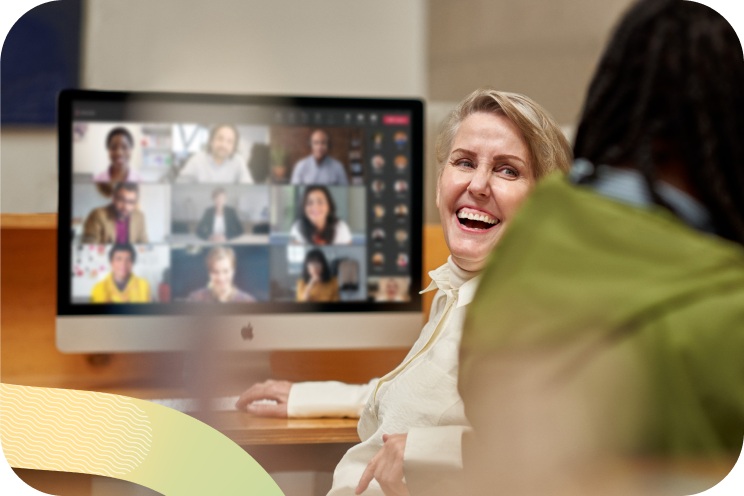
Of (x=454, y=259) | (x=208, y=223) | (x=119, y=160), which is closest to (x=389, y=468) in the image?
(x=454, y=259)

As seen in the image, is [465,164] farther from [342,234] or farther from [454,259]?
[342,234]

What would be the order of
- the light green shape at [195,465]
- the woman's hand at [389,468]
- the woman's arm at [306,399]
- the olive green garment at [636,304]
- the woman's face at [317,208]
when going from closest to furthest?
the olive green garment at [636,304] < the woman's hand at [389,468] < the light green shape at [195,465] < the woman's arm at [306,399] < the woman's face at [317,208]

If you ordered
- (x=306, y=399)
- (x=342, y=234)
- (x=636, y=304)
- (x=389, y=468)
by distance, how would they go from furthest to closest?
(x=342, y=234) < (x=306, y=399) < (x=389, y=468) < (x=636, y=304)

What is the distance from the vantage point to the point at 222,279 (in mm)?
963

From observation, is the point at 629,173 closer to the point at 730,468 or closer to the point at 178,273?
the point at 730,468

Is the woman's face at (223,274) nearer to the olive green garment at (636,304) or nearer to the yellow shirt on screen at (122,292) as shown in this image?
the yellow shirt on screen at (122,292)

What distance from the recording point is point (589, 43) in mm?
1004

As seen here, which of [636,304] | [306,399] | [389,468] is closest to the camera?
[636,304]

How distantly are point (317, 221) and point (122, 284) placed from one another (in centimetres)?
26

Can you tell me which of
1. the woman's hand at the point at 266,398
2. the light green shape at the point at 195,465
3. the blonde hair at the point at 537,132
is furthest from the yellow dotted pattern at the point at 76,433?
the blonde hair at the point at 537,132

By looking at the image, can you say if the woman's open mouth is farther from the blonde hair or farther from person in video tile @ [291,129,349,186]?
person in video tile @ [291,129,349,186]

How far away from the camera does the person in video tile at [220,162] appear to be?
954 millimetres

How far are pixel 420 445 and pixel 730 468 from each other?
0.26m

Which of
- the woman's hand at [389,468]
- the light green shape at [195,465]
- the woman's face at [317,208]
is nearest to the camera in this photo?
the woman's hand at [389,468]
